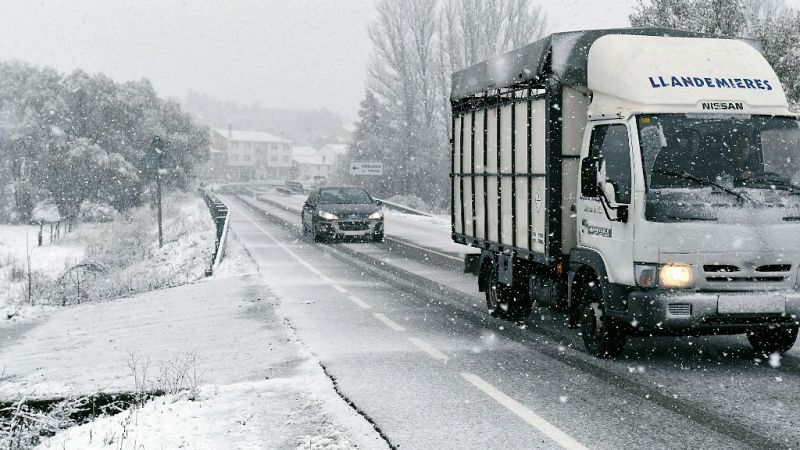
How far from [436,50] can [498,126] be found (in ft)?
151

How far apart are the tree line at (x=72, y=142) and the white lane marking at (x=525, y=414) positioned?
54.6 meters

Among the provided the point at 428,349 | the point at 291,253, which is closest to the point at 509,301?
the point at 428,349

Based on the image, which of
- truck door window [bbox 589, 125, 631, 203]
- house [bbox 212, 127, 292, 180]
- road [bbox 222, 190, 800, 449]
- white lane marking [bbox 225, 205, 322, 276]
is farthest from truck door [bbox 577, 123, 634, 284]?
house [bbox 212, 127, 292, 180]

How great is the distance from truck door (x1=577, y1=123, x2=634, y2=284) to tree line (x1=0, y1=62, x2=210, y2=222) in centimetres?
5410

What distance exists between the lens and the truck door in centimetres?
747

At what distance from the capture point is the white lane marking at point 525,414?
5551mm

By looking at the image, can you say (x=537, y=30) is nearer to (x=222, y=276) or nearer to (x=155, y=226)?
(x=155, y=226)

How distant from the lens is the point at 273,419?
6.14 m

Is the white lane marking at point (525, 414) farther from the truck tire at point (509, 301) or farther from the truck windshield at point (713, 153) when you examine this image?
the truck tire at point (509, 301)

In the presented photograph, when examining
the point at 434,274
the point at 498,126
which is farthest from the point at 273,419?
the point at 434,274

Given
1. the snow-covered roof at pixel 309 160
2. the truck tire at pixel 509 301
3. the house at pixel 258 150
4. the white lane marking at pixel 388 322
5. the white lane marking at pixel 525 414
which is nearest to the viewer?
the white lane marking at pixel 525 414

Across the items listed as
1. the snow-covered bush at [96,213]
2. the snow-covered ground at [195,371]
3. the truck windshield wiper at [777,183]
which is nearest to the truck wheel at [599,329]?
the truck windshield wiper at [777,183]

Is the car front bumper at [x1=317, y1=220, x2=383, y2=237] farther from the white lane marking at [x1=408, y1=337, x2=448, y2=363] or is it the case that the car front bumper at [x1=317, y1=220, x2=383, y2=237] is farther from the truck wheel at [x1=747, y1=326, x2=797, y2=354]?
the truck wheel at [x1=747, y1=326, x2=797, y2=354]

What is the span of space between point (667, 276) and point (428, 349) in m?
2.75
